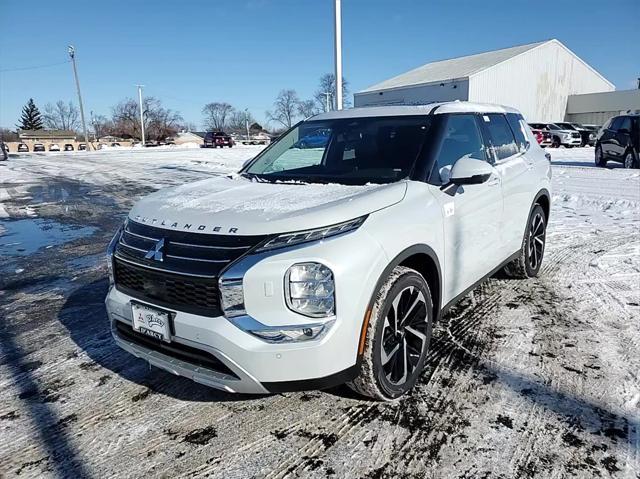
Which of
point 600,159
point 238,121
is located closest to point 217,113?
point 238,121

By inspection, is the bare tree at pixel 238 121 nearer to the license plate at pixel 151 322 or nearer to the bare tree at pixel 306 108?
the bare tree at pixel 306 108

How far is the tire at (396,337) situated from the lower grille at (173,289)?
0.84m

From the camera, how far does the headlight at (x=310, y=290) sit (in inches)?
91.7

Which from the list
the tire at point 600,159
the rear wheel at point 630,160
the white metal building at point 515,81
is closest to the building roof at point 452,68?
the white metal building at point 515,81

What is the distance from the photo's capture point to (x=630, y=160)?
594 inches

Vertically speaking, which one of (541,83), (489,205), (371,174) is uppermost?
(541,83)

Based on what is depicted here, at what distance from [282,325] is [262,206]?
768 millimetres

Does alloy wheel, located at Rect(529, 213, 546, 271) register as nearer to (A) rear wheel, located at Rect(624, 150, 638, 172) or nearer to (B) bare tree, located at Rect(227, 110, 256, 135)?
(A) rear wheel, located at Rect(624, 150, 638, 172)

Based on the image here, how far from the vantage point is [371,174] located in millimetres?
3383

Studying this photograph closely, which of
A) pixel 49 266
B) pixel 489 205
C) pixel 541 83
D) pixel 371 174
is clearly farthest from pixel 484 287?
pixel 541 83

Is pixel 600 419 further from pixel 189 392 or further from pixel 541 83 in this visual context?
pixel 541 83

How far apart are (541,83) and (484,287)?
4720 cm

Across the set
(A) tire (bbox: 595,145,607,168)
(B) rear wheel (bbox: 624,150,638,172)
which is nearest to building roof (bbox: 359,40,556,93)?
(A) tire (bbox: 595,145,607,168)

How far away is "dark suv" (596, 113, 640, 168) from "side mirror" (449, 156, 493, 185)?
566 inches
